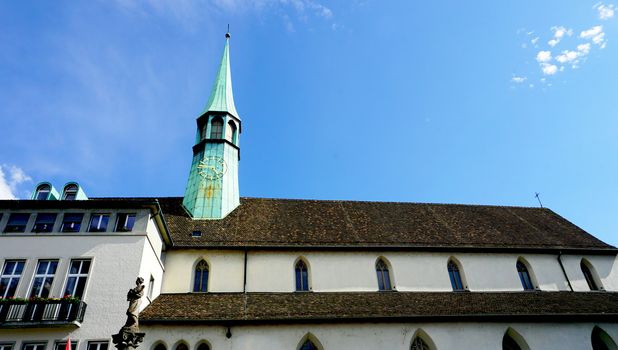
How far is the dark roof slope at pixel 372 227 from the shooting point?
22203 millimetres

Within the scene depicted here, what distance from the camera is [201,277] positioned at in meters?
20.7

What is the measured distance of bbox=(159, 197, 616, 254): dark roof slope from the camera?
72.8 ft

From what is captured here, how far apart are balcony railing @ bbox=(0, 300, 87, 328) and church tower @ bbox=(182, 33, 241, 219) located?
919 centimetres

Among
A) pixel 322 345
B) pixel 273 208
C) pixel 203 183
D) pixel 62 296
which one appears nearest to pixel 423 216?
pixel 273 208

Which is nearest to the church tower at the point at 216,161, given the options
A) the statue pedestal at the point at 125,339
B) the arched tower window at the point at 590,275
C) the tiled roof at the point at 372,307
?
the tiled roof at the point at 372,307

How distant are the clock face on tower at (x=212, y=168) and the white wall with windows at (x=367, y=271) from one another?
644 cm

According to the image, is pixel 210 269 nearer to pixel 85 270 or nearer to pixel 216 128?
pixel 85 270

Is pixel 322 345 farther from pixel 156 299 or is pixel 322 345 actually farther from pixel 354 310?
pixel 156 299

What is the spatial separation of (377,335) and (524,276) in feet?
34.5

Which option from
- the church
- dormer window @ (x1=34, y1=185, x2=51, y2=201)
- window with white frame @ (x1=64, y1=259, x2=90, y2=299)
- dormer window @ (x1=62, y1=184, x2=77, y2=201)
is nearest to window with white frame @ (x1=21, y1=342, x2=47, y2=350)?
the church

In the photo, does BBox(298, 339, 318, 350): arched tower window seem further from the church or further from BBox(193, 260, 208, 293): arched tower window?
BBox(193, 260, 208, 293): arched tower window

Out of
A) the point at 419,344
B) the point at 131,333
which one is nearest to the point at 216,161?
the point at 131,333

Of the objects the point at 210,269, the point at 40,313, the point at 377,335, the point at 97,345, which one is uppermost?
the point at 210,269

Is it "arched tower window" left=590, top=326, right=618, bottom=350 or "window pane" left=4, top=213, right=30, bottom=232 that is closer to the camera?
"window pane" left=4, top=213, right=30, bottom=232
